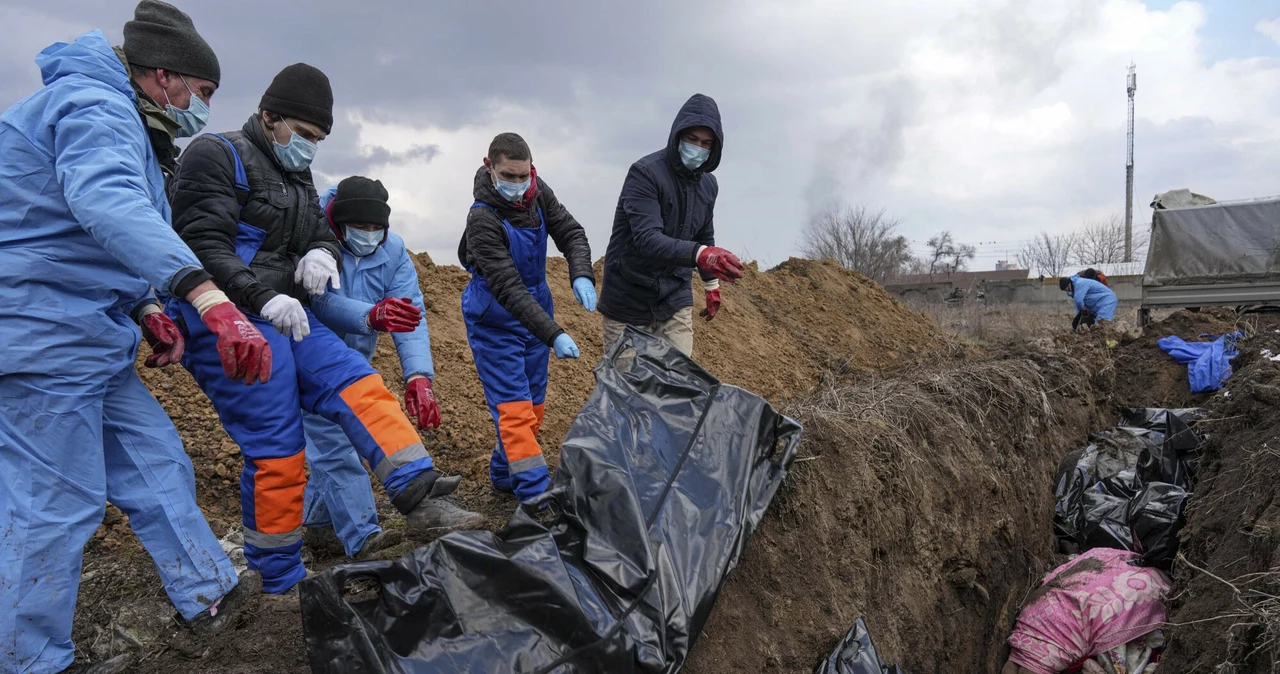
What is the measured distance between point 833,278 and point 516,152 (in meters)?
9.46

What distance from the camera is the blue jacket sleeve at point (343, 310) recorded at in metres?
2.81

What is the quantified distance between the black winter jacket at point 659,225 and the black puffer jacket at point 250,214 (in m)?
1.38

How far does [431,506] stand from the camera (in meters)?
2.42

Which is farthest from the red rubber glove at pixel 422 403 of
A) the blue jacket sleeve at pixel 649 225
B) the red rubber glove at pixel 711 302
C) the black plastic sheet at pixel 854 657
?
the red rubber glove at pixel 711 302

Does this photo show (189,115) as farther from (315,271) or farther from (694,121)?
(694,121)

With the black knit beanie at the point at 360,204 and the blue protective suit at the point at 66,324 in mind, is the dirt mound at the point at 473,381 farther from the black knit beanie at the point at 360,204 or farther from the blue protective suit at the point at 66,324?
the black knit beanie at the point at 360,204

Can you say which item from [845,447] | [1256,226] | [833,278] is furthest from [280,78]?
[1256,226]

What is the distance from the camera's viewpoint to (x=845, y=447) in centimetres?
275

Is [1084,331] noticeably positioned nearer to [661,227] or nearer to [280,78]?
[661,227]

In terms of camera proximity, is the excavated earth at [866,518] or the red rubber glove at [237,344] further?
the excavated earth at [866,518]

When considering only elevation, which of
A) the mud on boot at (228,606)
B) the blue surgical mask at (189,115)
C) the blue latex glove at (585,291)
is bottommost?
the mud on boot at (228,606)

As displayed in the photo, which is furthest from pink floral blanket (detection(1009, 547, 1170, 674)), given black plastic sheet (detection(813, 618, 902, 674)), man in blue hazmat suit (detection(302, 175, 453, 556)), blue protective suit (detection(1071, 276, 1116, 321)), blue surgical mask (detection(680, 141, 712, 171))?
blue protective suit (detection(1071, 276, 1116, 321))

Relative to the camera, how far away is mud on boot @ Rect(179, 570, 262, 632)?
2064 mm

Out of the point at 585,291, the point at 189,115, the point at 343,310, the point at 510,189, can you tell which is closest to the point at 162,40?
the point at 189,115
